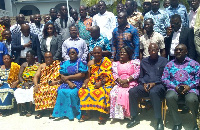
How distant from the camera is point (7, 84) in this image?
5801 millimetres

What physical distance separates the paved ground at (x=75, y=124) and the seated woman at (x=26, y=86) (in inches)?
13.4

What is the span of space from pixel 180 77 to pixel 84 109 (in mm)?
2130

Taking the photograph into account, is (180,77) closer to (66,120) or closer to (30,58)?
(66,120)

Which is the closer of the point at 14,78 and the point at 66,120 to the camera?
the point at 66,120

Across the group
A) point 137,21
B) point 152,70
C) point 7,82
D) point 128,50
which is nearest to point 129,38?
point 128,50

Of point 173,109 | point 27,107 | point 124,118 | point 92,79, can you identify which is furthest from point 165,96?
point 27,107

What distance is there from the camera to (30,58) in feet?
18.9

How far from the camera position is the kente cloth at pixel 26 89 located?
17.5 ft

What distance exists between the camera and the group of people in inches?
171

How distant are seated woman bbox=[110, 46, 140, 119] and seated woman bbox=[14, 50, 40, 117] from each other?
210cm

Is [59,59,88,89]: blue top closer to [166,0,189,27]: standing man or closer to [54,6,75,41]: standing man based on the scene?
[54,6,75,41]: standing man

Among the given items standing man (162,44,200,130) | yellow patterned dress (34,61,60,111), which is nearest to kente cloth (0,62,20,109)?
yellow patterned dress (34,61,60,111)

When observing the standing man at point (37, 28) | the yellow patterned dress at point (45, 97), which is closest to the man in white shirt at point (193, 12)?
the yellow patterned dress at point (45, 97)

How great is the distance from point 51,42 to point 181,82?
11.6 ft
